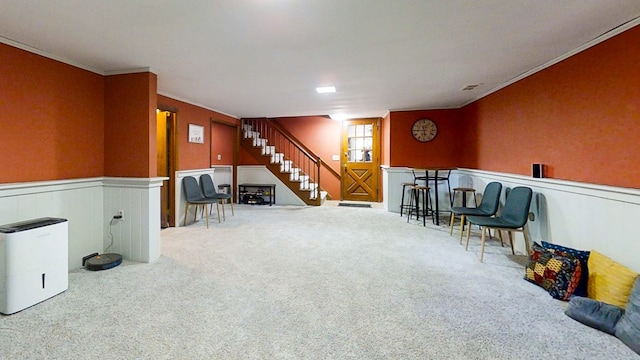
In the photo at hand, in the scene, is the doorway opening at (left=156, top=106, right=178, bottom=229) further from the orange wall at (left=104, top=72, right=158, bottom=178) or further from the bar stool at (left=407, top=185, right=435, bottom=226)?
the bar stool at (left=407, top=185, right=435, bottom=226)

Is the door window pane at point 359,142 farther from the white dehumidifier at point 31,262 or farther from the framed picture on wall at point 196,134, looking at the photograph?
the white dehumidifier at point 31,262

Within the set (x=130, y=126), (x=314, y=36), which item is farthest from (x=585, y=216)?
(x=130, y=126)

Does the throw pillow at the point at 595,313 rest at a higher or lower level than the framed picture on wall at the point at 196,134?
lower

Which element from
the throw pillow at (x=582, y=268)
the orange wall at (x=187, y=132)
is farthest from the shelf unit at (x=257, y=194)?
the throw pillow at (x=582, y=268)

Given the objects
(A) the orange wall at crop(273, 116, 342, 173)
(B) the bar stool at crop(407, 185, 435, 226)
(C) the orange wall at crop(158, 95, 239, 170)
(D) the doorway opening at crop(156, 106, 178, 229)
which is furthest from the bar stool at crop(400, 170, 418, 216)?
(D) the doorway opening at crop(156, 106, 178, 229)

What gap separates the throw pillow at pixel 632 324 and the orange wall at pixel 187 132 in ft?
18.0

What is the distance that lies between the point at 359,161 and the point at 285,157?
2130mm

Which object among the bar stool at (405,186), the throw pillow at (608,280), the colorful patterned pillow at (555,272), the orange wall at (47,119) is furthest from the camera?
the bar stool at (405,186)

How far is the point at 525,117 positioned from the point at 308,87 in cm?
287

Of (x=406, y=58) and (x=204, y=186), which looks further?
(x=204, y=186)

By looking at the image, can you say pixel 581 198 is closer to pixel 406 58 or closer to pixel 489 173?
pixel 489 173

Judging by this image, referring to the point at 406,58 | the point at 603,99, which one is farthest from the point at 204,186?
the point at 603,99

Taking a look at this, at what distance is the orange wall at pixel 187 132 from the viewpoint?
486 centimetres

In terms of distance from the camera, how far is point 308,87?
4117 millimetres
